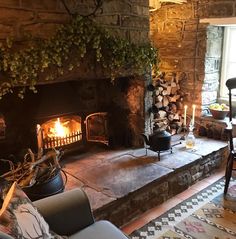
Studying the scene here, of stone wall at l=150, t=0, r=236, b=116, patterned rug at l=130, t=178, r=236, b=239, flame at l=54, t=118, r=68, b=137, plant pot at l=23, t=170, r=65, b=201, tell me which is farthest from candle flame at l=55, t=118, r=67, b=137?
stone wall at l=150, t=0, r=236, b=116

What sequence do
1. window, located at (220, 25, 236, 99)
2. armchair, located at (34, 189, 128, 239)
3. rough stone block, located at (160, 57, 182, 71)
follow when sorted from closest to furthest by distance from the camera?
armchair, located at (34, 189, 128, 239) < window, located at (220, 25, 236, 99) < rough stone block, located at (160, 57, 182, 71)

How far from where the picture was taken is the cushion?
1.24m

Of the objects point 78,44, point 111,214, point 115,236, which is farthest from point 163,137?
point 115,236

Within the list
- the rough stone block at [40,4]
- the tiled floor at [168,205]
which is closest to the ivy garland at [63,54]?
the rough stone block at [40,4]

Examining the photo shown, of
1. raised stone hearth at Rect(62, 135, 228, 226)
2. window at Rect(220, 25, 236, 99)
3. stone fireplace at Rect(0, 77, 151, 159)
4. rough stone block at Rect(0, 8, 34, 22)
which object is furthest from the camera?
window at Rect(220, 25, 236, 99)

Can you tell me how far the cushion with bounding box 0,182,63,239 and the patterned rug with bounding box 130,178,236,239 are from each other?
1031 millimetres

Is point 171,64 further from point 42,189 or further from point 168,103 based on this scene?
point 42,189

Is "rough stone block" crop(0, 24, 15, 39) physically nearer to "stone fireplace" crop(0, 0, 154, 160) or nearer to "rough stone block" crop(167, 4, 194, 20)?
"stone fireplace" crop(0, 0, 154, 160)

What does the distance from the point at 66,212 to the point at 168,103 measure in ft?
7.97

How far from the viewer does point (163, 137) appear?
2.96m

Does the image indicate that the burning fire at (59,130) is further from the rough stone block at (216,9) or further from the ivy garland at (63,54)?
the rough stone block at (216,9)

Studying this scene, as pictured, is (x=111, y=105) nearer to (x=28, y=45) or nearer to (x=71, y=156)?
(x=71, y=156)

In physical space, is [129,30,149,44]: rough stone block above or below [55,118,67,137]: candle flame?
above

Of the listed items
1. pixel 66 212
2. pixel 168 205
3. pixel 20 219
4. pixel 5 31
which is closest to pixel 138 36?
pixel 5 31
